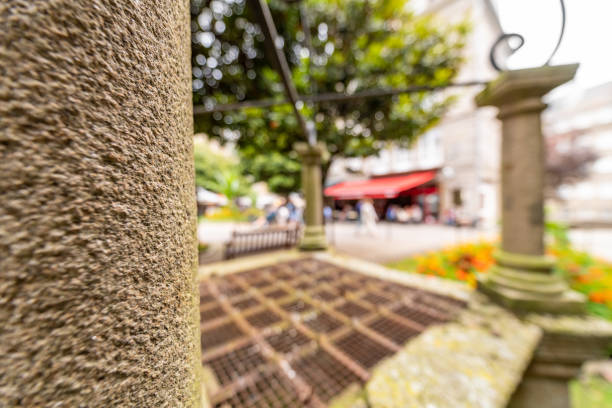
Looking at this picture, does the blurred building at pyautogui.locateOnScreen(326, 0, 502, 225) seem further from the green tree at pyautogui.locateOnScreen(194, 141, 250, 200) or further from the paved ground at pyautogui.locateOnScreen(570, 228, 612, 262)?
the green tree at pyautogui.locateOnScreen(194, 141, 250, 200)

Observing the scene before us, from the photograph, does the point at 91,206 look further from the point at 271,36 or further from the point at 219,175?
the point at 219,175

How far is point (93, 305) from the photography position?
1.04 feet

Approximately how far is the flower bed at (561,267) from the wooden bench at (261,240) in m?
2.49

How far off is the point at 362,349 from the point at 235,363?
0.89 metres

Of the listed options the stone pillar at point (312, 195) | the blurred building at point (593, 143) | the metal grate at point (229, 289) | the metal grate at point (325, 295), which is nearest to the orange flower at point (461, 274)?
the stone pillar at point (312, 195)

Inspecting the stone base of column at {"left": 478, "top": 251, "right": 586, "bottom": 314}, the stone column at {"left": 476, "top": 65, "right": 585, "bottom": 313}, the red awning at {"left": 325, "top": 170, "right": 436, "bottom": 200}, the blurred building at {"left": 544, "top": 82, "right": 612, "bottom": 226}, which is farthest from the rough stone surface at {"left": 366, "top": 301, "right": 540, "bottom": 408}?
the blurred building at {"left": 544, "top": 82, "right": 612, "bottom": 226}

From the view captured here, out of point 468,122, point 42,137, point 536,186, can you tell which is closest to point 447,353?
point 536,186

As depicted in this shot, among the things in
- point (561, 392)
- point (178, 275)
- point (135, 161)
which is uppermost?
point (135, 161)

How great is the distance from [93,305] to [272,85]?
5.14m

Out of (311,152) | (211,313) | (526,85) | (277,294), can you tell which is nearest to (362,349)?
(277,294)

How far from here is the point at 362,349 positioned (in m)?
1.60

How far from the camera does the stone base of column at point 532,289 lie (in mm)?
1924

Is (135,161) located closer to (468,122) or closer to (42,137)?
(42,137)

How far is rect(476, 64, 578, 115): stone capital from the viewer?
6.05ft
